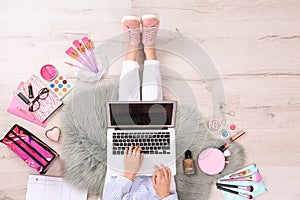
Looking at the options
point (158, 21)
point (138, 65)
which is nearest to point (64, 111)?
point (138, 65)

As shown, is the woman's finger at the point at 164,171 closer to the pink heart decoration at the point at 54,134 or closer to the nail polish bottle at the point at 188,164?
the nail polish bottle at the point at 188,164

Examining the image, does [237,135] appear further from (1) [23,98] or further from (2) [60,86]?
(1) [23,98]

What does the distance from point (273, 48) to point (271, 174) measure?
1.60 feet

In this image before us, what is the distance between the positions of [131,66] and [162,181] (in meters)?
0.44

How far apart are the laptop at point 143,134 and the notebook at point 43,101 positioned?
0.87 ft

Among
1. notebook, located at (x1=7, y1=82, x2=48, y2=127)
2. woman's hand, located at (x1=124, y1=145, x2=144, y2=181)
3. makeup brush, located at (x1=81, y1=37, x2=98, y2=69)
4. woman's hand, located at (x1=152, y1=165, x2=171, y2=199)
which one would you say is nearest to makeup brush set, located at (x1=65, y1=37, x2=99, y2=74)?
makeup brush, located at (x1=81, y1=37, x2=98, y2=69)

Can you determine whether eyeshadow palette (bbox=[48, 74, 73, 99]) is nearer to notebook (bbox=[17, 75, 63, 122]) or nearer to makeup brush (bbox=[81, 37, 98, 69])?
notebook (bbox=[17, 75, 63, 122])

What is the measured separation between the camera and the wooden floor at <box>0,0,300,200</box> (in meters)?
1.71

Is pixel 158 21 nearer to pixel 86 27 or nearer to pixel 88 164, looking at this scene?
pixel 86 27

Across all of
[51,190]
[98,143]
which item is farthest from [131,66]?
[51,190]

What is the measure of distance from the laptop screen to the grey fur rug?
0.12 metres

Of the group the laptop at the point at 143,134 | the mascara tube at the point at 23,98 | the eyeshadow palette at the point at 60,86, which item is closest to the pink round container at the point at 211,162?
the laptop at the point at 143,134

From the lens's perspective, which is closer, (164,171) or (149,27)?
(164,171)

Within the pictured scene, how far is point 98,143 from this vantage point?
1.64 meters
